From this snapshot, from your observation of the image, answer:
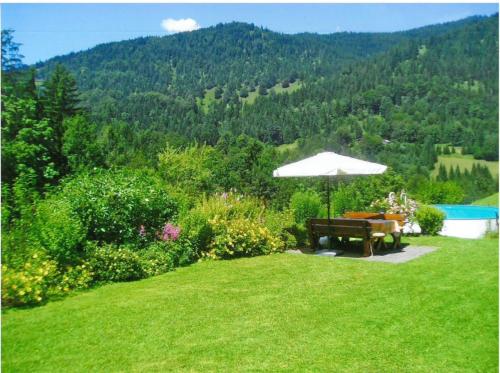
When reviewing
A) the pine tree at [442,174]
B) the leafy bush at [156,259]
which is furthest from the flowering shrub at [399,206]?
the pine tree at [442,174]

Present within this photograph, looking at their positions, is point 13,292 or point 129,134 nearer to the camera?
point 13,292

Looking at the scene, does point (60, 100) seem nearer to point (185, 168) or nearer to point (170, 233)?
point (185, 168)

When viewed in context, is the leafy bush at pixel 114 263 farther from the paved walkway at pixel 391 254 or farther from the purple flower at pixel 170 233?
the paved walkway at pixel 391 254

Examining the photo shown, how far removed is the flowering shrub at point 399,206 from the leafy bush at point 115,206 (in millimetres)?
6586

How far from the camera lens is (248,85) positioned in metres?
149

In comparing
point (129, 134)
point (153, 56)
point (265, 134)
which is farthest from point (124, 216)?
point (153, 56)

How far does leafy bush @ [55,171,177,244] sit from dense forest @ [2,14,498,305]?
0.03 m

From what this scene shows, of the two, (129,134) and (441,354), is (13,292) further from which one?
(129,134)

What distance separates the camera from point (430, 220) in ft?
40.9

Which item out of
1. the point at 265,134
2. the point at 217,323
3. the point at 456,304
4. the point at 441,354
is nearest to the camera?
the point at 441,354

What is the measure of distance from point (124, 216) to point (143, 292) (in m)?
1.98

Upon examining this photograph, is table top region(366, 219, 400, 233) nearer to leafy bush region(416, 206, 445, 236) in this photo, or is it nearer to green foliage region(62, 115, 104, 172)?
leafy bush region(416, 206, 445, 236)

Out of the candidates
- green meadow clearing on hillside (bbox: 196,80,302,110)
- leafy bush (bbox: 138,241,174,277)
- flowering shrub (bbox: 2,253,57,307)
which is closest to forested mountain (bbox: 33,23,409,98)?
green meadow clearing on hillside (bbox: 196,80,302,110)

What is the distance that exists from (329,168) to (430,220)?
4602mm
